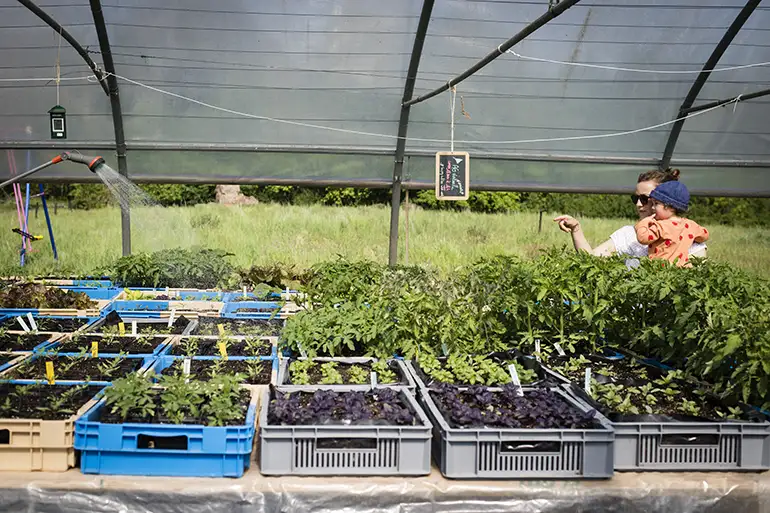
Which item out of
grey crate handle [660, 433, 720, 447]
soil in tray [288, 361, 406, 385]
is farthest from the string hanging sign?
grey crate handle [660, 433, 720, 447]

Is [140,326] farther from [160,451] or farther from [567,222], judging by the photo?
[567,222]

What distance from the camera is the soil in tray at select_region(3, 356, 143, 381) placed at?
10.7ft

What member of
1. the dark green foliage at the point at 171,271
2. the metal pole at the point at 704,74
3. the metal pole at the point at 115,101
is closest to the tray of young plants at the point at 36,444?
the dark green foliage at the point at 171,271

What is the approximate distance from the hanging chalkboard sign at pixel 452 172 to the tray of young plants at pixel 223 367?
276cm

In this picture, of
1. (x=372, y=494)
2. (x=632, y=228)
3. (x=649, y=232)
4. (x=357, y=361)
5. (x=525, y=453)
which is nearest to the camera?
(x=372, y=494)

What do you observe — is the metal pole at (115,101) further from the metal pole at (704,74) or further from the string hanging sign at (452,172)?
the metal pole at (704,74)

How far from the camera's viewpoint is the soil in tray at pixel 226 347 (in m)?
3.86

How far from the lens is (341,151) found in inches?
280

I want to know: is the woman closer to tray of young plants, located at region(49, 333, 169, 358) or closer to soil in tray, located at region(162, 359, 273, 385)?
soil in tray, located at region(162, 359, 273, 385)

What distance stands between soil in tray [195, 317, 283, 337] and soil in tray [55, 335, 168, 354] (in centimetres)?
42

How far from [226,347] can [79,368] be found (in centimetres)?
79

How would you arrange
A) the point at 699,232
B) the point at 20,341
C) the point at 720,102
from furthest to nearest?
the point at 720,102, the point at 699,232, the point at 20,341

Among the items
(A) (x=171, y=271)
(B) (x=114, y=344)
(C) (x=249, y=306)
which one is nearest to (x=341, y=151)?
(A) (x=171, y=271)

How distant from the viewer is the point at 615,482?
252 cm
